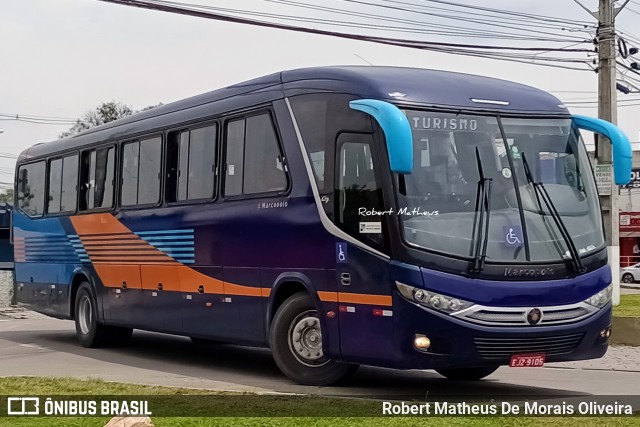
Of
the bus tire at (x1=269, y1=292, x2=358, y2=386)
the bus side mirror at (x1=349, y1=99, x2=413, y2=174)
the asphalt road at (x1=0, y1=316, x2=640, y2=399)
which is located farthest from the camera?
the asphalt road at (x1=0, y1=316, x2=640, y2=399)

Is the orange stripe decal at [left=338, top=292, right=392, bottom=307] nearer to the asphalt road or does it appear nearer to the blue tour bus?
the blue tour bus

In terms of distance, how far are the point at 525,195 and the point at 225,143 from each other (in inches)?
173

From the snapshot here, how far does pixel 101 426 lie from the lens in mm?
8000

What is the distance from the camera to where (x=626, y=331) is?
1722 cm

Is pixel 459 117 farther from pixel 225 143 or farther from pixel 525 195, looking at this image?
pixel 225 143

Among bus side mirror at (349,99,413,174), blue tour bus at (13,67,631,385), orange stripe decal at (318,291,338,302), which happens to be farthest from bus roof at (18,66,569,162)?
orange stripe decal at (318,291,338,302)

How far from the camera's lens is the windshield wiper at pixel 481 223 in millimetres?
10227

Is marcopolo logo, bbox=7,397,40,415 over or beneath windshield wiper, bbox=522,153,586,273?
beneath

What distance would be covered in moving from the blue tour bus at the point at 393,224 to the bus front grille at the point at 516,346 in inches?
0.6

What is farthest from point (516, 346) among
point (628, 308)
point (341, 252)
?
point (628, 308)

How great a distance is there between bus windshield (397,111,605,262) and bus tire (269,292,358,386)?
192cm

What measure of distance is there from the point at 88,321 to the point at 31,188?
3.98 meters

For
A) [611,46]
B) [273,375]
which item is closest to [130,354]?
[273,375]

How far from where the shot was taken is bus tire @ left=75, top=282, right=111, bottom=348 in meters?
17.4
